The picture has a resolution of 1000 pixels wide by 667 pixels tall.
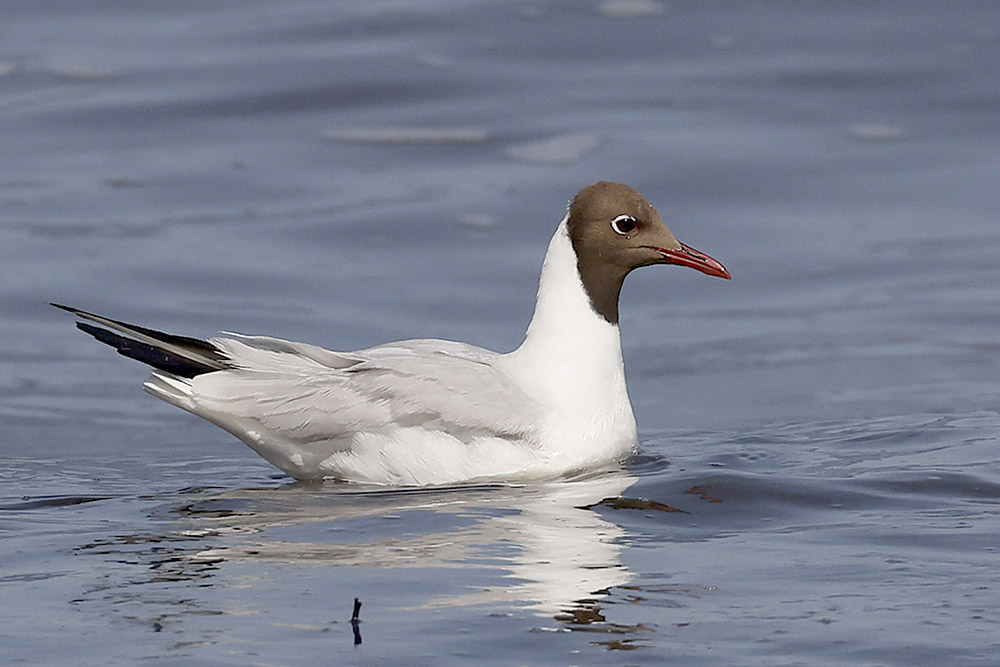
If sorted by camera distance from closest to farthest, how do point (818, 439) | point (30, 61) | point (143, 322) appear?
point (818, 439)
point (143, 322)
point (30, 61)

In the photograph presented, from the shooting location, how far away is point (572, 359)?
759 cm

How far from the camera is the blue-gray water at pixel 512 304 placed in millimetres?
5258

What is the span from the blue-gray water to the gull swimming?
0.20 m

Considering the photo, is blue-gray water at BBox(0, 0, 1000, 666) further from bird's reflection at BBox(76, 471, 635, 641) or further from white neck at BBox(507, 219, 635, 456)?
white neck at BBox(507, 219, 635, 456)

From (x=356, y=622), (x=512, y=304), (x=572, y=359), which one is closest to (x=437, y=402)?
(x=572, y=359)

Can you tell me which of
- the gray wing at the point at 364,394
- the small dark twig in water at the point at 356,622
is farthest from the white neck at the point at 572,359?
the small dark twig in water at the point at 356,622

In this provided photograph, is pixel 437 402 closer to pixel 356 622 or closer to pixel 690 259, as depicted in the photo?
pixel 690 259

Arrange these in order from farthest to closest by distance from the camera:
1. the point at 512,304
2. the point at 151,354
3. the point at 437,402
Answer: the point at 512,304 < the point at 151,354 < the point at 437,402

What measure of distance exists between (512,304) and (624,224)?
2.87 m

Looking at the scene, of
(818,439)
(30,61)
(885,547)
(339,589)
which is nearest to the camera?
(339,589)

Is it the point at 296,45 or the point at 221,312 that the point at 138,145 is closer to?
the point at 296,45

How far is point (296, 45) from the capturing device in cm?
1475

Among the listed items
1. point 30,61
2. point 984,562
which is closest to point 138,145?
point 30,61

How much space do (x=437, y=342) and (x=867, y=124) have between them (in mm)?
6532
